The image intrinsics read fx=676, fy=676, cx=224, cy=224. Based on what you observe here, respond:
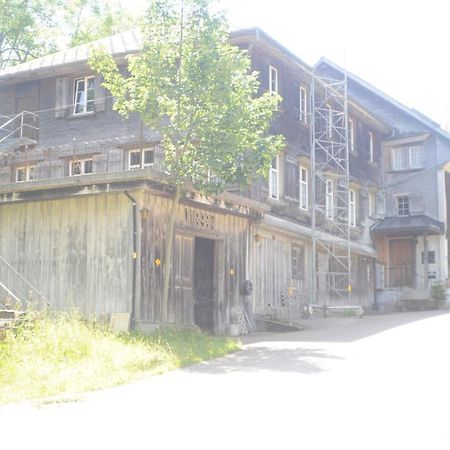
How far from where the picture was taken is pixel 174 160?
1502 cm

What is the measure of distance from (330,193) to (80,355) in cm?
1772

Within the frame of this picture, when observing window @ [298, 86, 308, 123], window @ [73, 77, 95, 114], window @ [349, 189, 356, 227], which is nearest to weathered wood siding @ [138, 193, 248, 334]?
window @ [298, 86, 308, 123]

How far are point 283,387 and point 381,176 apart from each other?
26.8m

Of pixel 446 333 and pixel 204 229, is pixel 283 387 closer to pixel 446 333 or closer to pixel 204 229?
pixel 446 333

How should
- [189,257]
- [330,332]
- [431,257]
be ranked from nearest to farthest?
[189,257] < [330,332] < [431,257]

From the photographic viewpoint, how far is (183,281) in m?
16.4

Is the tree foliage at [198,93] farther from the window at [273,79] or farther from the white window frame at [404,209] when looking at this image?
the white window frame at [404,209]

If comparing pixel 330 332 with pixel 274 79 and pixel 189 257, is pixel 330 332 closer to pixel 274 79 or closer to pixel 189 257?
pixel 189 257

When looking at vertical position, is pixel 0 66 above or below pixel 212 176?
above

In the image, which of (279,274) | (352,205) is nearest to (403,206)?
(352,205)

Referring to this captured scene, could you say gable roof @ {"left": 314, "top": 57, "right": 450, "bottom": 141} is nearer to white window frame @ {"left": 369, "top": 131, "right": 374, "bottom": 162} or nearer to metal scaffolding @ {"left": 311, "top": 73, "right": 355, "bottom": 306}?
white window frame @ {"left": 369, "top": 131, "right": 374, "bottom": 162}

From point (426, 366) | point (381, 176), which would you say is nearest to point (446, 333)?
point (426, 366)

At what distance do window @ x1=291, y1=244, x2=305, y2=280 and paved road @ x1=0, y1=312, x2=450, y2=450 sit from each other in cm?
1127

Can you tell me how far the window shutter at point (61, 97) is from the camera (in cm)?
2314
